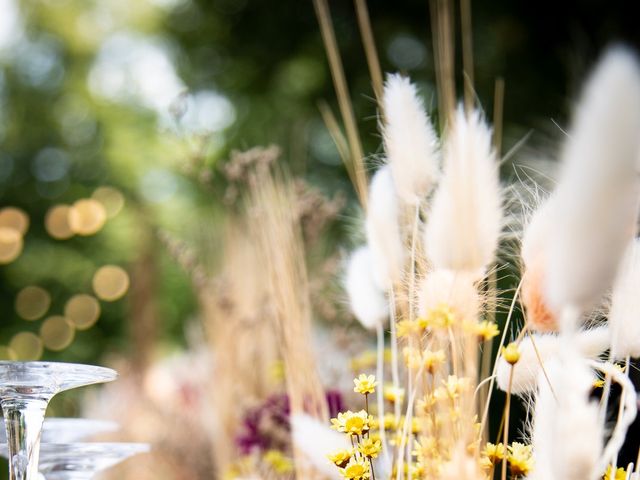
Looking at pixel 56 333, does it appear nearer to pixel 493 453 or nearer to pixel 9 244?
pixel 9 244

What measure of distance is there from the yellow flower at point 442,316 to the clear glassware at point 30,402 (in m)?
0.20

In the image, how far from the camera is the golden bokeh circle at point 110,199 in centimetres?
343

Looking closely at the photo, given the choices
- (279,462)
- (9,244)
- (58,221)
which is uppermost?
(58,221)

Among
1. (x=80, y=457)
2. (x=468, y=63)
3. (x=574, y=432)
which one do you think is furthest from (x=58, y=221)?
(x=574, y=432)

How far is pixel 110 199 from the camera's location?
3.47 meters

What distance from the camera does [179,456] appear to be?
1200 mm

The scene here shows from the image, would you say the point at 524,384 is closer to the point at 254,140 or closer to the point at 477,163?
the point at 477,163

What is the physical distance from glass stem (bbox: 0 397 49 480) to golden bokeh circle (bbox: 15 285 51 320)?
10.2 feet

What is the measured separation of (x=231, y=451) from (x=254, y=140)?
120 centimetres

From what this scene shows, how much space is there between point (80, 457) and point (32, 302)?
3080 mm

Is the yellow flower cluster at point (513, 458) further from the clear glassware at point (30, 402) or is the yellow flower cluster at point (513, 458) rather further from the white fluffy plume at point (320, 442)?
the clear glassware at point (30, 402)

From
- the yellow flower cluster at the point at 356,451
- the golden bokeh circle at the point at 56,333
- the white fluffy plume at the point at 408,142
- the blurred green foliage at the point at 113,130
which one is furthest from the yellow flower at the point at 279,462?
the golden bokeh circle at the point at 56,333

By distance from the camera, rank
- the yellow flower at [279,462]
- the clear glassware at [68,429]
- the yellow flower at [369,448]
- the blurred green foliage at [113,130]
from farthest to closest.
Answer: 1. the blurred green foliage at [113,130]
2. the yellow flower at [279,462]
3. the clear glassware at [68,429]
4. the yellow flower at [369,448]

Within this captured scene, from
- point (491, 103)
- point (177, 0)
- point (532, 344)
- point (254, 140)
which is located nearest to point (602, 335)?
point (532, 344)
